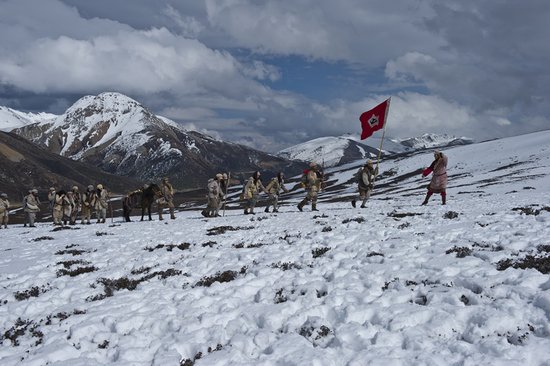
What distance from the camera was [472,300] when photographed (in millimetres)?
8141

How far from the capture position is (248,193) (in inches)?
1199

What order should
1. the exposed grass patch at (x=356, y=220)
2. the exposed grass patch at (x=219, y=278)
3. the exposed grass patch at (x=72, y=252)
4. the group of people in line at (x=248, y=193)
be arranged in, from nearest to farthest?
1. the exposed grass patch at (x=219, y=278)
2. the exposed grass patch at (x=72, y=252)
3. the exposed grass patch at (x=356, y=220)
4. the group of people in line at (x=248, y=193)

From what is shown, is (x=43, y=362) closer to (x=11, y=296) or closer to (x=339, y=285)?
(x=11, y=296)

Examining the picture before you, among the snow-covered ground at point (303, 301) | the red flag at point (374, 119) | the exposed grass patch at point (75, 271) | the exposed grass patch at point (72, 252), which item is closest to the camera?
the snow-covered ground at point (303, 301)

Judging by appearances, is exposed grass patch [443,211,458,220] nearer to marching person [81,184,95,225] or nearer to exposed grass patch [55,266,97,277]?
exposed grass patch [55,266,97,277]

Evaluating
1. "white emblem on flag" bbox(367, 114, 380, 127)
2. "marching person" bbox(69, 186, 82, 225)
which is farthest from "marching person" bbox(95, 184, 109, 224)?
"white emblem on flag" bbox(367, 114, 380, 127)

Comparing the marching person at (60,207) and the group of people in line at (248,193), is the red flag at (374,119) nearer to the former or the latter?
the group of people in line at (248,193)

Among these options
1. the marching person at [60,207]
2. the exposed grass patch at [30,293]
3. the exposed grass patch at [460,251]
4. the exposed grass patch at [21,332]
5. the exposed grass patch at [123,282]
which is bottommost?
the exposed grass patch at [21,332]

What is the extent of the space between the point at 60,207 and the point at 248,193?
54.4ft

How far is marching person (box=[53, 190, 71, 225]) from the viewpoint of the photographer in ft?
115

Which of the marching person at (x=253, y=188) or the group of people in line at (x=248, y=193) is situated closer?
the group of people in line at (x=248, y=193)

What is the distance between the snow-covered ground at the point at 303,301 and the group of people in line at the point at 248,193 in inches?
360

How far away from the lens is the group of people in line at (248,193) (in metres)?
25.6

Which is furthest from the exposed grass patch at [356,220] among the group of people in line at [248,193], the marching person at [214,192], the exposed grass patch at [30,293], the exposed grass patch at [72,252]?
the marching person at [214,192]
